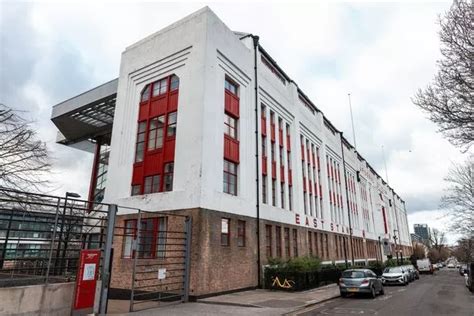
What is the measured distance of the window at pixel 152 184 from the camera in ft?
62.6

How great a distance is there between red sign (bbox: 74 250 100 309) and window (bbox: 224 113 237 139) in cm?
1145

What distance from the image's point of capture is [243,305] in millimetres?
13688

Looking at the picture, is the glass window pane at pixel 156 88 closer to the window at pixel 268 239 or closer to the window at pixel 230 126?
the window at pixel 230 126

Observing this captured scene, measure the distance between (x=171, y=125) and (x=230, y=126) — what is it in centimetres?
379

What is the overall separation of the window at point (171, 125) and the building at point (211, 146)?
0.07 meters

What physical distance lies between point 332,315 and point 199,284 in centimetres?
610

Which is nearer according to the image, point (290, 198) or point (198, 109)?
point (198, 109)

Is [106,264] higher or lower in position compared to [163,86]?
lower

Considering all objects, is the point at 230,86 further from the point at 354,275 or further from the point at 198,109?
the point at 354,275

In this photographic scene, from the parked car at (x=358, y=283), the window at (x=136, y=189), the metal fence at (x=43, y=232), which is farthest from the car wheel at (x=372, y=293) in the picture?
the window at (x=136, y=189)

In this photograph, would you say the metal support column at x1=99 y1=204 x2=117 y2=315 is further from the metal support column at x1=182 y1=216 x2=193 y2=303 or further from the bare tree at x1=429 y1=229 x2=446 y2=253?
the bare tree at x1=429 y1=229 x2=446 y2=253

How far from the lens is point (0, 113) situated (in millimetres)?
12562

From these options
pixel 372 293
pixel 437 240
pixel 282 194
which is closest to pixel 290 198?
pixel 282 194

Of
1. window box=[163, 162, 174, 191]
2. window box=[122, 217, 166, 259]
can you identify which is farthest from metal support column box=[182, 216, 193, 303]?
window box=[163, 162, 174, 191]
